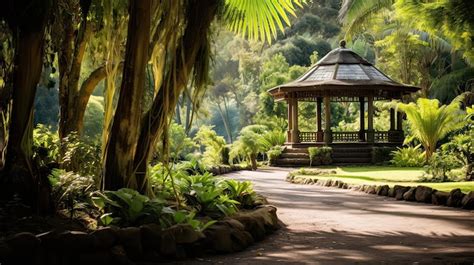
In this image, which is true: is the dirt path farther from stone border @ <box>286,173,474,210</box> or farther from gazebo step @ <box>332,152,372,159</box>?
gazebo step @ <box>332,152,372,159</box>

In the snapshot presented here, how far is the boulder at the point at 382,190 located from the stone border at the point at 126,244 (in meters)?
5.05

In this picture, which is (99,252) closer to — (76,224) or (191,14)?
(76,224)

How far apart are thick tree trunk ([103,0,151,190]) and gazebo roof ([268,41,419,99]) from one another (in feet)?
52.9

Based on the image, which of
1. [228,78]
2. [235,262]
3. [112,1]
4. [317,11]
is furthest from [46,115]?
[235,262]

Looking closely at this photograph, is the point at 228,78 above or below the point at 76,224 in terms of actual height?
above

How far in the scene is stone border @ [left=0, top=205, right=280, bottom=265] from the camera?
370 centimetres

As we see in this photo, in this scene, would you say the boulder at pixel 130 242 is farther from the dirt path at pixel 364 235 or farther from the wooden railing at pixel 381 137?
the wooden railing at pixel 381 137

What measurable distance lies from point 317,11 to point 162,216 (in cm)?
3731

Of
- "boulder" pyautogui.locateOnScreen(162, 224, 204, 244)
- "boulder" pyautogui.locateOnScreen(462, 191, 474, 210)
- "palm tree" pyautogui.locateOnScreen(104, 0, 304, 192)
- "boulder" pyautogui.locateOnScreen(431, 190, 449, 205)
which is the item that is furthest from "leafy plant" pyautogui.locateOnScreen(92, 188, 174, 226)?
"boulder" pyautogui.locateOnScreen(431, 190, 449, 205)

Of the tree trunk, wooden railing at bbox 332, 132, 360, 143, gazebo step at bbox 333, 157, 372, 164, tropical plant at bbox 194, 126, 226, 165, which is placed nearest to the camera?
the tree trunk

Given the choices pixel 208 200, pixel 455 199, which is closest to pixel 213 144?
pixel 455 199

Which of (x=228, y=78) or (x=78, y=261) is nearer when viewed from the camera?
(x=78, y=261)

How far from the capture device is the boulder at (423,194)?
343 inches

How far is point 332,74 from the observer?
2238 cm
